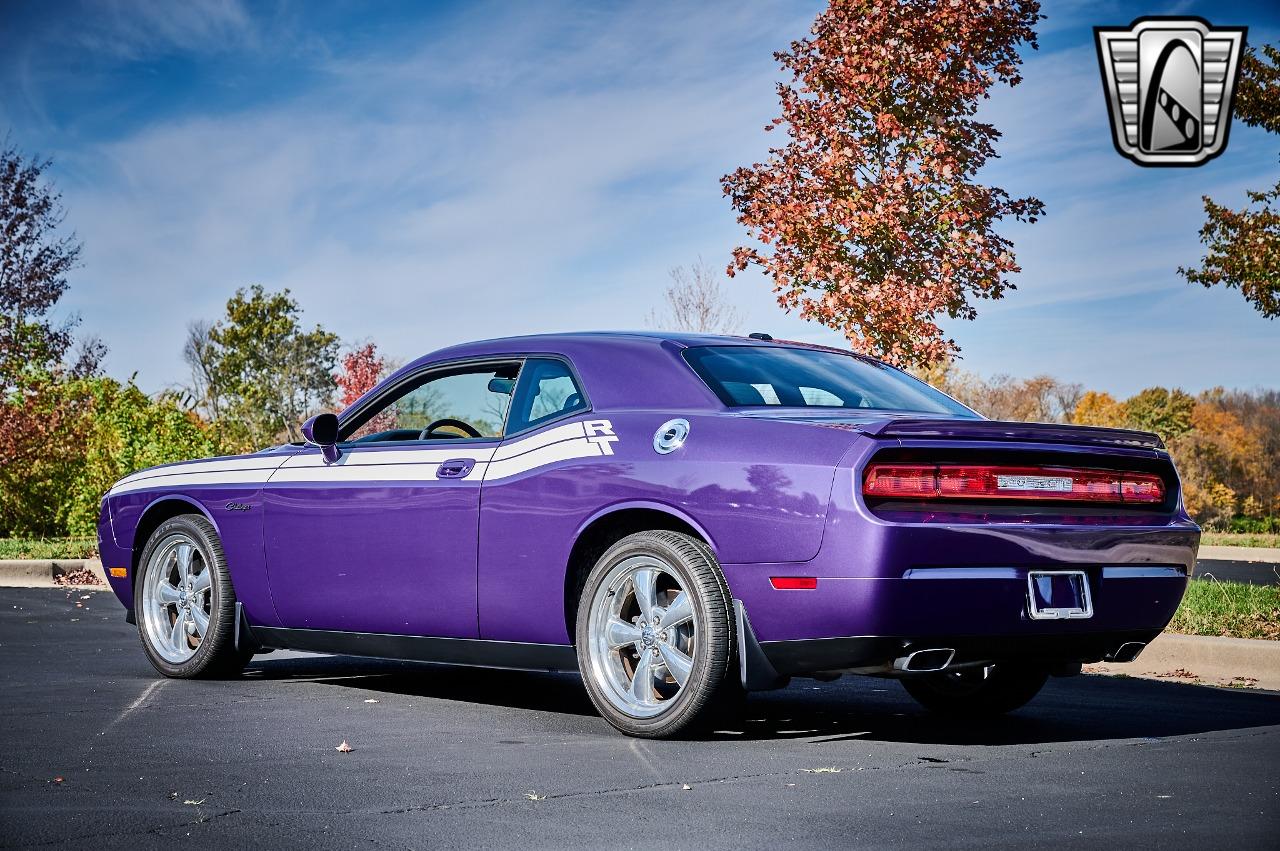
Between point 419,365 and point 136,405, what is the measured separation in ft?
49.4

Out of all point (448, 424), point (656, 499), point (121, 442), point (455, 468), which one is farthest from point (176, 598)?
point (121, 442)

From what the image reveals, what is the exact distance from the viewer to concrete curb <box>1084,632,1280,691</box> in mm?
8273

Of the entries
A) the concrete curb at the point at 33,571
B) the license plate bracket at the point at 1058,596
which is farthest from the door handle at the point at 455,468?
the concrete curb at the point at 33,571

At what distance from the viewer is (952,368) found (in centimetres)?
3472

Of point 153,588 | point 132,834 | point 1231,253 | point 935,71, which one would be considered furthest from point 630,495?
point 1231,253

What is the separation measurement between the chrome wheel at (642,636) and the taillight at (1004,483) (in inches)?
35.9

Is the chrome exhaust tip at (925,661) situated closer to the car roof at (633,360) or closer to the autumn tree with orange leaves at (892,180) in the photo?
the car roof at (633,360)

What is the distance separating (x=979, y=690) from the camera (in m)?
6.67

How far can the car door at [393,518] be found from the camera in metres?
6.38

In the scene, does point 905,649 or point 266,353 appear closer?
point 905,649

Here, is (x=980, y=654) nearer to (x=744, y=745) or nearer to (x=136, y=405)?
(x=744, y=745)

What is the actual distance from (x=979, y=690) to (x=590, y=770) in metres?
2.31

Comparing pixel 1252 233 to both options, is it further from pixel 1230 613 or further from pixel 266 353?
pixel 266 353

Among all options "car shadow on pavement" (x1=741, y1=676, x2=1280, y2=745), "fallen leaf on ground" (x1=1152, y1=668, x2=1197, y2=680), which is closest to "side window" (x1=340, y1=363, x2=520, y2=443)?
"car shadow on pavement" (x1=741, y1=676, x2=1280, y2=745)
